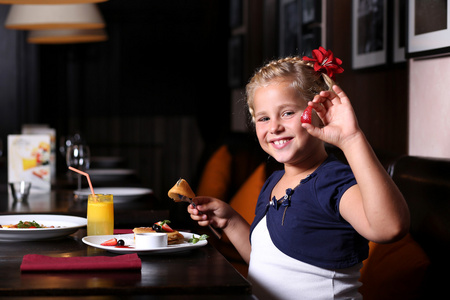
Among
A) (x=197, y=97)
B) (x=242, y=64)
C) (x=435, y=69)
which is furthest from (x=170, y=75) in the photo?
(x=435, y=69)

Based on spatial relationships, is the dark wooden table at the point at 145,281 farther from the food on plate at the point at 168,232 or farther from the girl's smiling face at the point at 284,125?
the girl's smiling face at the point at 284,125

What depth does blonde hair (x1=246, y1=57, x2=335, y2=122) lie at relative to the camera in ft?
5.65

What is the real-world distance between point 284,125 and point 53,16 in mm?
2679

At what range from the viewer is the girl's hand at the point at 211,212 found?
73.9 inches

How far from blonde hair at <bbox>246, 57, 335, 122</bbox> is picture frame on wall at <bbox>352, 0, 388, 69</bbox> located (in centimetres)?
117

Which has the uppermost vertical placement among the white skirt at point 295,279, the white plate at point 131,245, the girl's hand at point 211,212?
the girl's hand at point 211,212

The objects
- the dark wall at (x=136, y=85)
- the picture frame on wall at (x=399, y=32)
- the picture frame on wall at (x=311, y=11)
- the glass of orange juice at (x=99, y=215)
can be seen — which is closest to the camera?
the glass of orange juice at (x=99, y=215)

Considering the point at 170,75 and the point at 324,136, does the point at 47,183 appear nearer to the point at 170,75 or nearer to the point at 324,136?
the point at 324,136

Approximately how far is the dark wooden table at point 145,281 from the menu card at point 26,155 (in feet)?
4.85

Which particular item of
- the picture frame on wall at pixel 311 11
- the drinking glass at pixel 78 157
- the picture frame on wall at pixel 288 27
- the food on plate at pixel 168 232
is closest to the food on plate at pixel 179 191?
the food on plate at pixel 168 232

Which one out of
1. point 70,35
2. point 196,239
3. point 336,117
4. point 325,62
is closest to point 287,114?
point 325,62

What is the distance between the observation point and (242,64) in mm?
5852

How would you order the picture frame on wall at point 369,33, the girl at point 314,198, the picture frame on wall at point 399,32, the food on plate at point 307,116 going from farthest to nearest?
1. the picture frame on wall at point 369,33
2. the picture frame on wall at point 399,32
3. the food on plate at point 307,116
4. the girl at point 314,198

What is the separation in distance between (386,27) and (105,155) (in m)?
5.25
